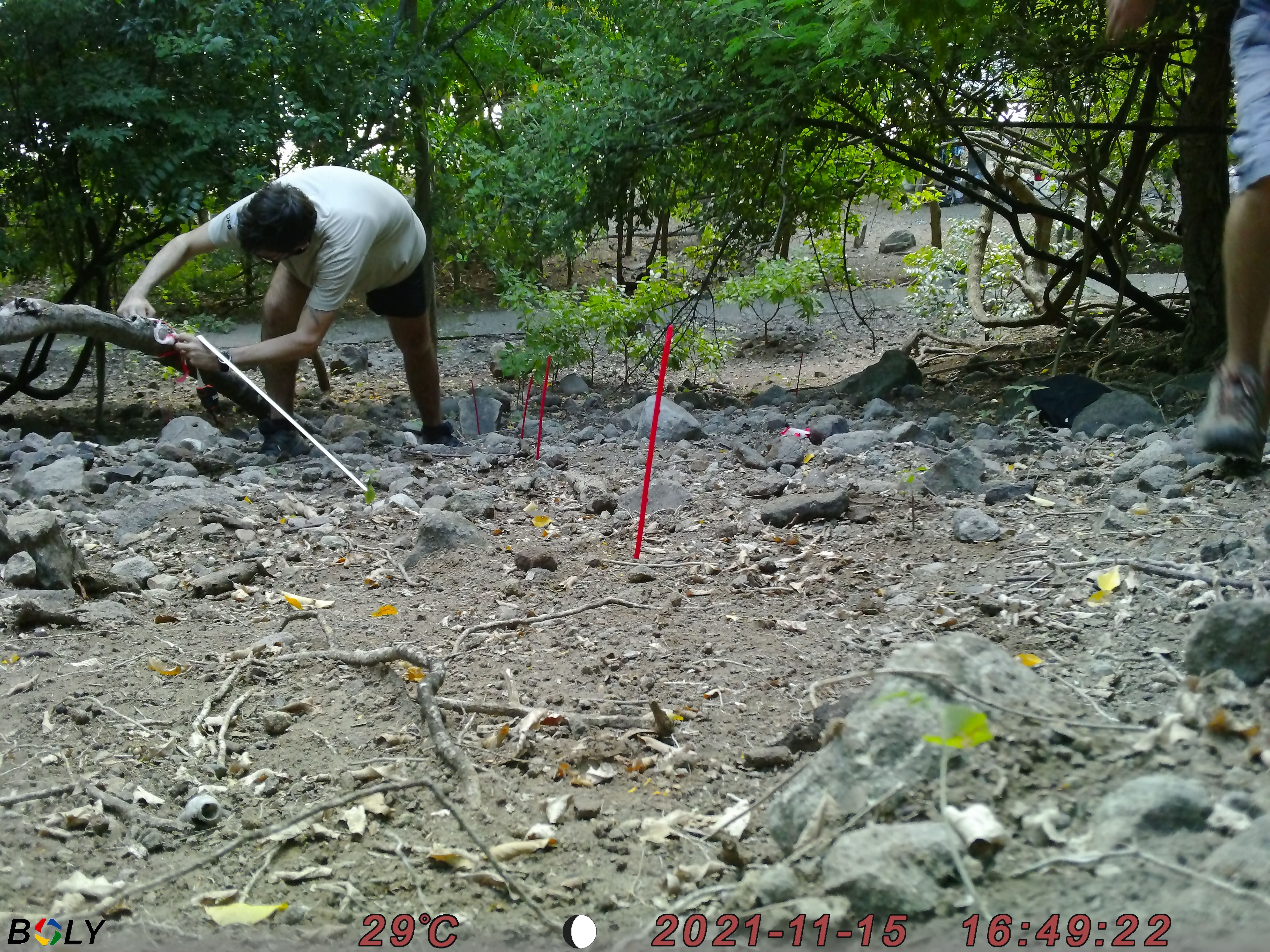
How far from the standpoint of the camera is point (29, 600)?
285 centimetres

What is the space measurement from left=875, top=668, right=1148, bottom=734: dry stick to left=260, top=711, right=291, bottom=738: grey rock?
1.31 metres

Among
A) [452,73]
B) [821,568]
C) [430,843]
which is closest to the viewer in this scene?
[430,843]

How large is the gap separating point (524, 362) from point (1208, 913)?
5.87 metres

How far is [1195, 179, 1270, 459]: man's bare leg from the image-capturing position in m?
2.30

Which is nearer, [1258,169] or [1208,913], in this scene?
[1208,913]

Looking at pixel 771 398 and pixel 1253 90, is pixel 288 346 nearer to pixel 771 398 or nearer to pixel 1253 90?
pixel 771 398

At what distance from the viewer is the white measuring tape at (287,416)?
4.46m

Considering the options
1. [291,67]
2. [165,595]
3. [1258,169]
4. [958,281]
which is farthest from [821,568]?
[958,281]

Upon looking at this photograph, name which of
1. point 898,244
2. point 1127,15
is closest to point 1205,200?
point 1127,15

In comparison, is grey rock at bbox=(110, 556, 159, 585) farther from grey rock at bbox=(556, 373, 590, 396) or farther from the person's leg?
grey rock at bbox=(556, 373, 590, 396)

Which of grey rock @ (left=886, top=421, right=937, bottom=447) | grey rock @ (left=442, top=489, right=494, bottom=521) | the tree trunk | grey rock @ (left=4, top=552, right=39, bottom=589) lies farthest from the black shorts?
the tree trunk

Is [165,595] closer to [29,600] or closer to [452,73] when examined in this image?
[29,600]

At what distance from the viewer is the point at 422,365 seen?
19.0 ft

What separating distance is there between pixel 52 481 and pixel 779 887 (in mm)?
3846
